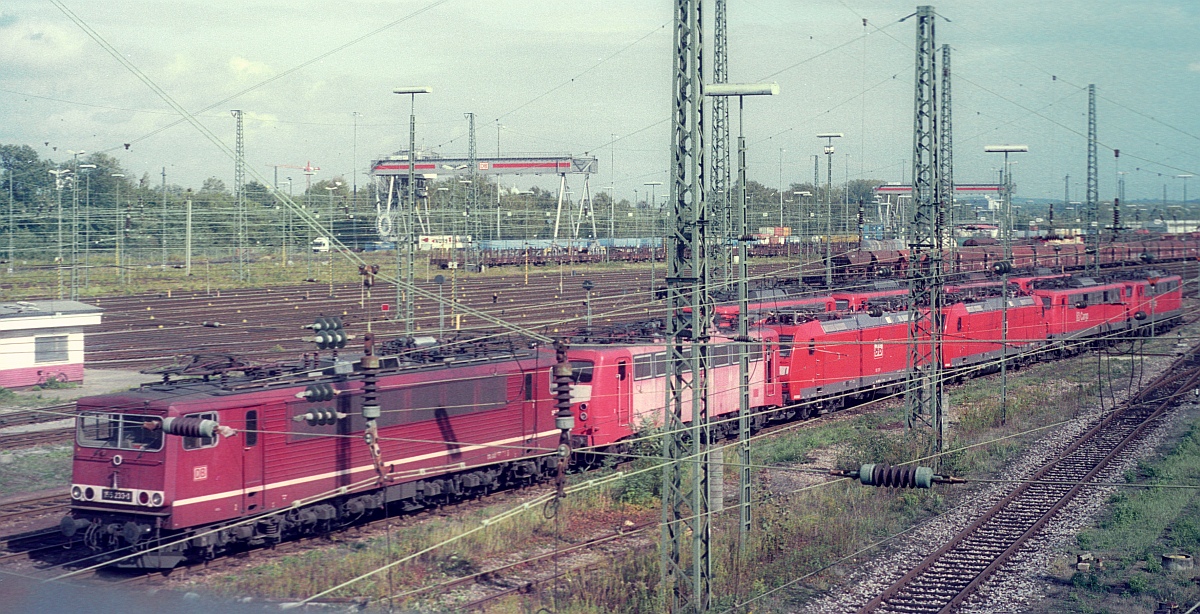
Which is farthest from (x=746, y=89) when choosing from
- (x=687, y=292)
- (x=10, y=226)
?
(x=10, y=226)

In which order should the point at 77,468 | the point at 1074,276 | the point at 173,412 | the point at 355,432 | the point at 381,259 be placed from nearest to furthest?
the point at 173,412
the point at 77,468
the point at 355,432
the point at 1074,276
the point at 381,259

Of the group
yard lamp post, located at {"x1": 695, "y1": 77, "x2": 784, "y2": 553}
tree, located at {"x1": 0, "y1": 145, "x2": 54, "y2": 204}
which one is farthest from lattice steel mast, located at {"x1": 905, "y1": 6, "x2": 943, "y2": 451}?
tree, located at {"x1": 0, "y1": 145, "x2": 54, "y2": 204}

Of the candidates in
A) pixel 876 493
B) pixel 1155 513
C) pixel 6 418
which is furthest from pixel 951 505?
pixel 6 418

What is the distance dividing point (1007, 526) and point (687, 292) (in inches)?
376

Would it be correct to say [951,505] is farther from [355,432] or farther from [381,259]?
[381,259]

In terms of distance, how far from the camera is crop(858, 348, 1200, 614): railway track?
1511 centimetres

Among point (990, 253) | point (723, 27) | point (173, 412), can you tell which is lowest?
point (173, 412)

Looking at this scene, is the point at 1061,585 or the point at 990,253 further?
the point at 990,253

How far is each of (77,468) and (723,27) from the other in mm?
19825

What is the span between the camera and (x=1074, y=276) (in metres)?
42.6

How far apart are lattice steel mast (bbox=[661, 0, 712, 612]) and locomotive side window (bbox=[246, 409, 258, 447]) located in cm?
676

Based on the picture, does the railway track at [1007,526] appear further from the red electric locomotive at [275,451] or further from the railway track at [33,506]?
the railway track at [33,506]

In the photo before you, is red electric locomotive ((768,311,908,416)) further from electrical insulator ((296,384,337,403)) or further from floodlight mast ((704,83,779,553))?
electrical insulator ((296,384,337,403))

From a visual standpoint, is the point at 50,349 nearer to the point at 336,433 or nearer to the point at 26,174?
the point at 336,433
